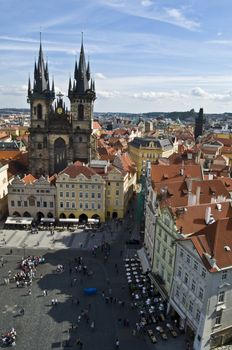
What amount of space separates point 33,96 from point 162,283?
65.2m

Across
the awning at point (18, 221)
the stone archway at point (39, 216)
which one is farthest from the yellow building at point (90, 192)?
the awning at point (18, 221)

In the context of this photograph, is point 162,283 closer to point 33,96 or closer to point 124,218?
point 124,218

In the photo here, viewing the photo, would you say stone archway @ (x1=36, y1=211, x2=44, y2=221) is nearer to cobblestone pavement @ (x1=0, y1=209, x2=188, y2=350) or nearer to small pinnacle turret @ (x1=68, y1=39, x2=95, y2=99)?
cobblestone pavement @ (x1=0, y1=209, x2=188, y2=350)

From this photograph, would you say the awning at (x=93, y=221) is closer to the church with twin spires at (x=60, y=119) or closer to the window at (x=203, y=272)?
the church with twin spires at (x=60, y=119)

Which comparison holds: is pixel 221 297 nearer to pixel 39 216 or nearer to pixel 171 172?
pixel 171 172

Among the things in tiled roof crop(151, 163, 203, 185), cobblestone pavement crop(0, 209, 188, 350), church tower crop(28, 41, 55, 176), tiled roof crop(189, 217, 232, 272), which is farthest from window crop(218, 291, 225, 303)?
church tower crop(28, 41, 55, 176)

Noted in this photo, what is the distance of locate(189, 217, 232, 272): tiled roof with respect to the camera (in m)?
41.3

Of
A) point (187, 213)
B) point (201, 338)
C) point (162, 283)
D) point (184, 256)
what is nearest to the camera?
point (201, 338)

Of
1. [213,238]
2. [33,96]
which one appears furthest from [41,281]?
[33,96]

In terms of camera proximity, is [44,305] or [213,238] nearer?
[213,238]

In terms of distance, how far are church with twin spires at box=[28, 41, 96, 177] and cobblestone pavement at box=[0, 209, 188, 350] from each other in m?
31.7

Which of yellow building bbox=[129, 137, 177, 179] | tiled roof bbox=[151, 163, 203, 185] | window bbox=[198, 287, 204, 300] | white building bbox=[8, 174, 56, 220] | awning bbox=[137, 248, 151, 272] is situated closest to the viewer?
window bbox=[198, 287, 204, 300]

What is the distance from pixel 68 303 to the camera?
52750 mm

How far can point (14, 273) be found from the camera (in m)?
61.3
